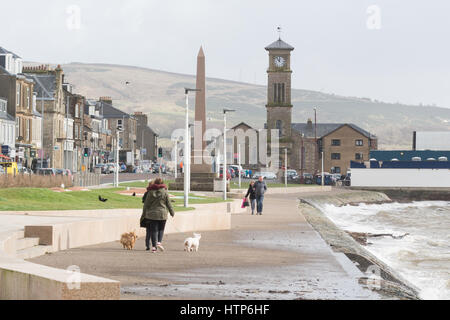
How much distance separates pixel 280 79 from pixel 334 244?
121474 millimetres

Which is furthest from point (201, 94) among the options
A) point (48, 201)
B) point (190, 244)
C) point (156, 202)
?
point (156, 202)

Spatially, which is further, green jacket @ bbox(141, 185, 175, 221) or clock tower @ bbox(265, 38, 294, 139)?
Answer: clock tower @ bbox(265, 38, 294, 139)

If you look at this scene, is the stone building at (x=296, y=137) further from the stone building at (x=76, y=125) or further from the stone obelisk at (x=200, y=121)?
the stone obelisk at (x=200, y=121)

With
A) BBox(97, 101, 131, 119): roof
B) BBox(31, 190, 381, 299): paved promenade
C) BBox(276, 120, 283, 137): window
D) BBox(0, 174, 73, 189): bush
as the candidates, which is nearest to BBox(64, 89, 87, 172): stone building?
BBox(97, 101, 131, 119): roof

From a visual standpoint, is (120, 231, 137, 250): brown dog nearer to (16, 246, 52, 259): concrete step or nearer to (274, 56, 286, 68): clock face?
(16, 246, 52, 259): concrete step

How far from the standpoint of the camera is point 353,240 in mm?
34281

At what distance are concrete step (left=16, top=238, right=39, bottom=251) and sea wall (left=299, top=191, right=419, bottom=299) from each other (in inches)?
271

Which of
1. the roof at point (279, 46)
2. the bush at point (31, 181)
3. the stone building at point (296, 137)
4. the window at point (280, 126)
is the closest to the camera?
the bush at point (31, 181)

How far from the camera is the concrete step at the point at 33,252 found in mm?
18031

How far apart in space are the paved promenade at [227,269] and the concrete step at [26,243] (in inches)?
18.3

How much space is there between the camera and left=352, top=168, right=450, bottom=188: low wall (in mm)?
120688

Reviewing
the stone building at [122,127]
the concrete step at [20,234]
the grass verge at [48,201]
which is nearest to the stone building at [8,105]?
the grass verge at [48,201]

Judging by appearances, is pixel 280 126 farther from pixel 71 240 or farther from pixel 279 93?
pixel 71 240
